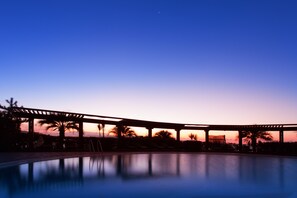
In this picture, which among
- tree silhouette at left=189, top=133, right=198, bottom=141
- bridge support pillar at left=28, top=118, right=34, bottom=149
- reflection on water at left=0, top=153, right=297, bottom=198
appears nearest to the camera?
reflection on water at left=0, top=153, right=297, bottom=198

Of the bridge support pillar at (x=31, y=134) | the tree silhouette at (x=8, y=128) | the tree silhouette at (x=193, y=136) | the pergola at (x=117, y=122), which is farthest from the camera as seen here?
the tree silhouette at (x=193, y=136)

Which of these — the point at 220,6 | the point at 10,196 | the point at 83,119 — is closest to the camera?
the point at 10,196

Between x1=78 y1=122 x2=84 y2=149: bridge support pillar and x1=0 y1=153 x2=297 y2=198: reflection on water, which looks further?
x1=78 y1=122 x2=84 y2=149: bridge support pillar

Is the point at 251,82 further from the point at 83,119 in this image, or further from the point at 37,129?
the point at 37,129

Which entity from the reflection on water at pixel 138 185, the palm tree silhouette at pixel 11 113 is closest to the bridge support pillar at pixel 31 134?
the palm tree silhouette at pixel 11 113

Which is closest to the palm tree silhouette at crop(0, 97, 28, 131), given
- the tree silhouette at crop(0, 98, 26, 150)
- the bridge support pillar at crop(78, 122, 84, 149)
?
the tree silhouette at crop(0, 98, 26, 150)

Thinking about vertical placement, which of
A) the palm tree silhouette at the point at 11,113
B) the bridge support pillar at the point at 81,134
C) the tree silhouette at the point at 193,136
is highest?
the palm tree silhouette at the point at 11,113

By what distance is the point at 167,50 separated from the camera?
650 inches

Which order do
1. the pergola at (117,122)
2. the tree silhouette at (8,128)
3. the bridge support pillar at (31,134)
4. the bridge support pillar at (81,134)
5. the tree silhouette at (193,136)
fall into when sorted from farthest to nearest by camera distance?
1. the tree silhouette at (193,136)
2. the bridge support pillar at (81,134)
3. the bridge support pillar at (31,134)
4. the pergola at (117,122)
5. the tree silhouette at (8,128)

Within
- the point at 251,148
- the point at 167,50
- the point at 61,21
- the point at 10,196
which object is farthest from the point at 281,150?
the point at 10,196

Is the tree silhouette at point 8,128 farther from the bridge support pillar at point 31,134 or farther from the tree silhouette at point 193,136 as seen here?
the tree silhouette at point 193,136

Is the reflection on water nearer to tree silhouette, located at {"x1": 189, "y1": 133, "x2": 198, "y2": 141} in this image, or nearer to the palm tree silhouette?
the palm tree silhouette

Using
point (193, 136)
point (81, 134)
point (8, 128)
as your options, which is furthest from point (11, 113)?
point (193, 136)

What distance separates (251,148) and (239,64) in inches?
464
